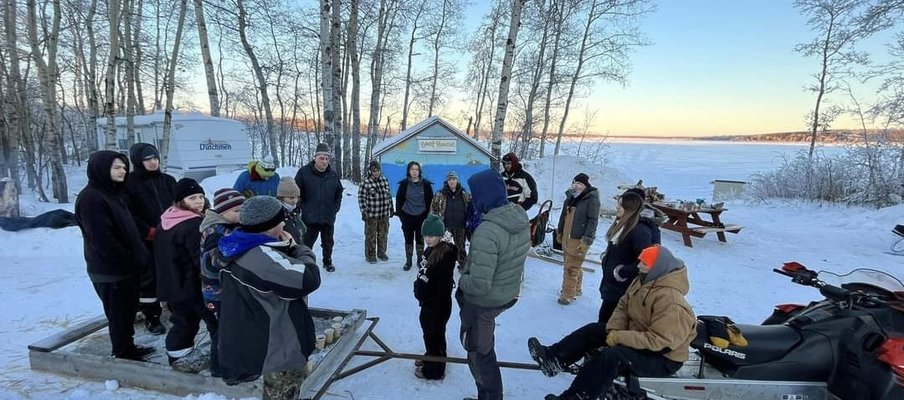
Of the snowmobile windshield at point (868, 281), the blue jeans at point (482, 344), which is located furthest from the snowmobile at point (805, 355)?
the blue jeans at point (482, 344)

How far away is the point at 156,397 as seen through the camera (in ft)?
9.50

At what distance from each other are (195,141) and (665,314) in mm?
17189

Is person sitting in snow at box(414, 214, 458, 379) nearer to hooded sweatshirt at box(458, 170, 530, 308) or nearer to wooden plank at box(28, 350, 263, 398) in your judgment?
hooded sweatshirt at box(458, 170, 530, 308)

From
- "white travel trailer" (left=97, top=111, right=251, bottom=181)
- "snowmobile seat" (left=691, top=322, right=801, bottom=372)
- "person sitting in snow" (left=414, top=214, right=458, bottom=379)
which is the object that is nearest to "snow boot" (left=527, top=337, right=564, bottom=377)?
"person sitting in snow" (left=414, top=214, right=458, bottom=379)

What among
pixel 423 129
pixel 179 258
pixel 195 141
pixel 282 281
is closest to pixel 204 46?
pixel 195 141

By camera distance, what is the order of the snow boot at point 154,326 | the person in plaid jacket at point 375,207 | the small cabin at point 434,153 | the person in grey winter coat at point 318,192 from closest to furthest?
1. the snow boot at point 154,326
2. the person in grey winter coat at point 318,192
3. the person in plaid jacket at point 375,207
4. the small cabin at point 434,153

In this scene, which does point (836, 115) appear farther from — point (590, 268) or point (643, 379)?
point (643, 379)

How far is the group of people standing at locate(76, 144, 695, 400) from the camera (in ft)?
7.01

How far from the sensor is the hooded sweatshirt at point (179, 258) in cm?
292

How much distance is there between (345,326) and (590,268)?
418 centimetres

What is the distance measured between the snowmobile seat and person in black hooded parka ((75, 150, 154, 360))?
404 centimetres

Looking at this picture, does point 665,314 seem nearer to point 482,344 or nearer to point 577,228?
point 482,344

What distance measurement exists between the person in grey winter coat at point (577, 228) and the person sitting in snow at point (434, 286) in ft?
7.13

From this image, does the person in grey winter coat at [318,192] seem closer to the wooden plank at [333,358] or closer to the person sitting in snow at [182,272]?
the wooden plank at [333,358]
